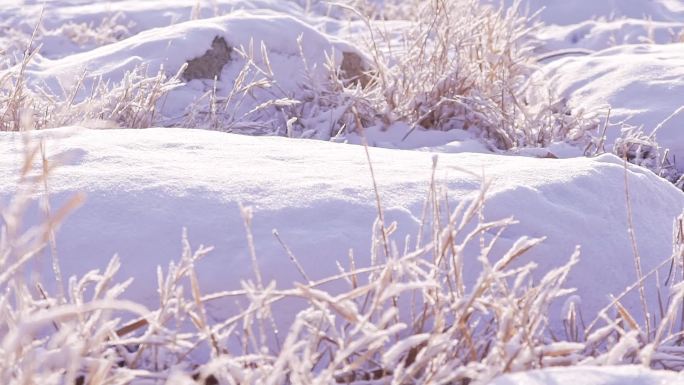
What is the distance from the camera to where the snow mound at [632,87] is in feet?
10.8

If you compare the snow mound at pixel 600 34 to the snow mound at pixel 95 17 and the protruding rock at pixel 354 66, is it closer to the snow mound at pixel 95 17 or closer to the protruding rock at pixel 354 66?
the snow mound at pixel 95 17

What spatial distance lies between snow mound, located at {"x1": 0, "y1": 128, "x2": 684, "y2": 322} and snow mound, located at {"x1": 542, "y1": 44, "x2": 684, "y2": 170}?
1.34 m

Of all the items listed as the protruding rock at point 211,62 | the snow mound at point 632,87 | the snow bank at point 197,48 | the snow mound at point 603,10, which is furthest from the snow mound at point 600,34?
the protruding rock at point 211,62

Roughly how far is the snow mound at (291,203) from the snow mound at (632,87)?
134 centimetres

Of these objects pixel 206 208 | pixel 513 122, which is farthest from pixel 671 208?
pixel 513 122

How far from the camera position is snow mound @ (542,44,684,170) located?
129 inches

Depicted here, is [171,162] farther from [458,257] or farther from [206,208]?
[458,257]

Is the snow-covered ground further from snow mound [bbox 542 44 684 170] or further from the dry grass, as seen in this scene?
snow mound [bbox 542 44 684 170]

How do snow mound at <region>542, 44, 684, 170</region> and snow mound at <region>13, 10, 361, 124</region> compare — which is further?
snow mound at <region>13, 10, 361, 124</region>

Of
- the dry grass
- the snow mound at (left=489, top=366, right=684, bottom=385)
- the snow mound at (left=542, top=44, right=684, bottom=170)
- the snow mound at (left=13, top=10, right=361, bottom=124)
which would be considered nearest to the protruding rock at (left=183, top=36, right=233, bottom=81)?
the snow mound at (left=13, top=10, right=361, bottom=124)

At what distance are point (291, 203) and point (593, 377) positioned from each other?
0.66 metres

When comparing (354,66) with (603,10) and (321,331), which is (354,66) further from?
(603,10)

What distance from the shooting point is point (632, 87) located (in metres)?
3.68

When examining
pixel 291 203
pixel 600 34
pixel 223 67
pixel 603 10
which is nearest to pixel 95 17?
pixel 223 67
